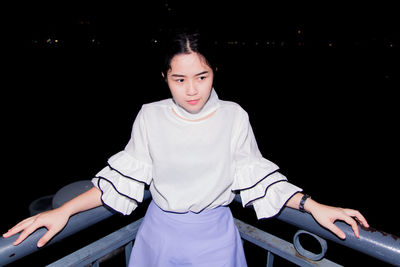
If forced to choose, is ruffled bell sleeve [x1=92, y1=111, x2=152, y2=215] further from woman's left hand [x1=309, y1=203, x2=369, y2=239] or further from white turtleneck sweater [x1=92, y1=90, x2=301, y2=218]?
Result: woman's left hand [x1=309, y1=203, x2=369, y2=239]

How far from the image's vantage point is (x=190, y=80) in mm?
996

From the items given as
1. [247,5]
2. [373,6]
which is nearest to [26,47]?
[247,5]

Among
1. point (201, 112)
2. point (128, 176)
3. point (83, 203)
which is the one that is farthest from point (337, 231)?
point (83, 203)

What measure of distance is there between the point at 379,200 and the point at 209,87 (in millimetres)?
5179

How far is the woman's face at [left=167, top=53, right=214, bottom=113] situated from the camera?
3.17 feet

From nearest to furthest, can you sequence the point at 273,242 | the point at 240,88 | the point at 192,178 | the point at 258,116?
the point at 192,178 → the point at 273,242 → the point at 258,116 → the point at 240,88

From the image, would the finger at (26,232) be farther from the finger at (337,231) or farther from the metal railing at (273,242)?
the finger at (337,231)

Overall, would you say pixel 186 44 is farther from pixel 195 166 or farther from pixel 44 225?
pixel 44 225

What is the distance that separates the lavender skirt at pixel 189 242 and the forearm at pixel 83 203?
10.6 inches

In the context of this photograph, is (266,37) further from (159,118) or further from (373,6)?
(159,118)

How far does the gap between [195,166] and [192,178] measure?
55mm

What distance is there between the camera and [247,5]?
19109 millimetres

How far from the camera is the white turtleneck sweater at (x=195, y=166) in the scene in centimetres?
109

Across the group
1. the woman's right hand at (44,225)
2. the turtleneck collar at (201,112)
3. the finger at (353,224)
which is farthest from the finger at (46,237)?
the finger at (353,224)
